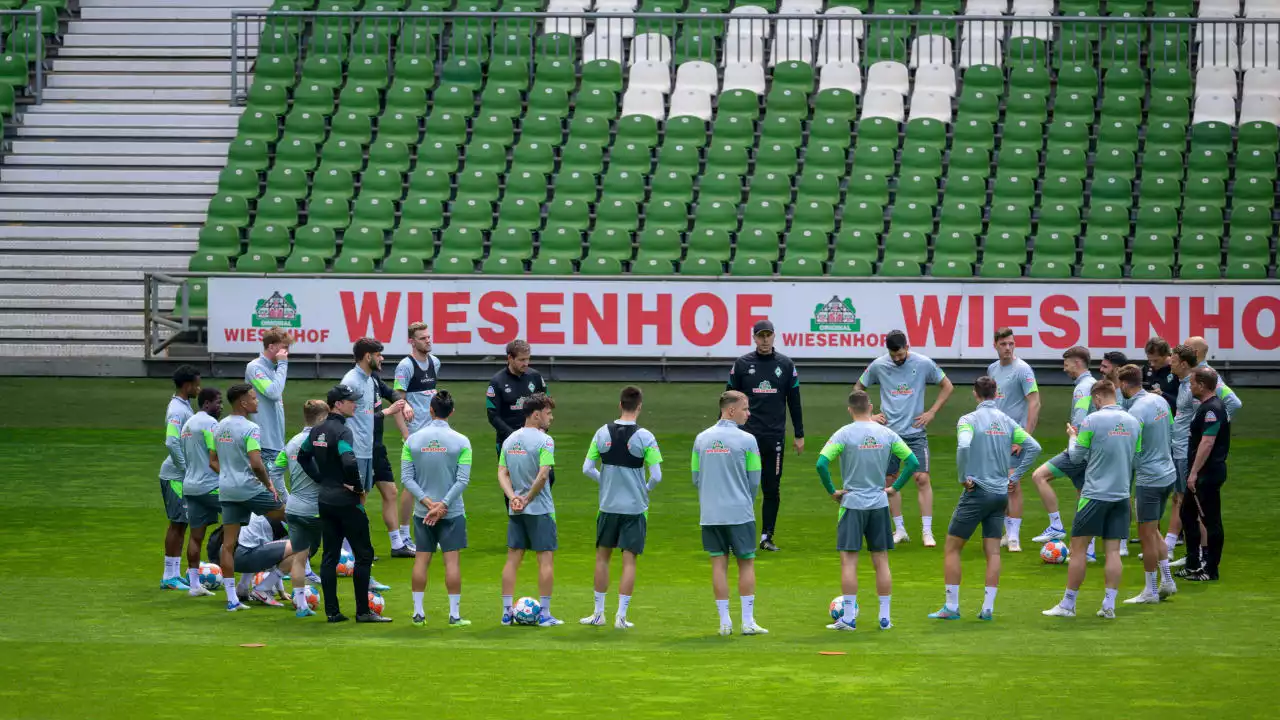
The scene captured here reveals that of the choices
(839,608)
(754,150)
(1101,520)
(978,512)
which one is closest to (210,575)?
(839,608)

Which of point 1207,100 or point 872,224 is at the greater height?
point 1207,100

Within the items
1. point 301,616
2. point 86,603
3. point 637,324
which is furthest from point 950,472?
point 86,603

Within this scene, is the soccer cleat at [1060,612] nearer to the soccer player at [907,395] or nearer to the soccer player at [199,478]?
the soccer player at [907,395]

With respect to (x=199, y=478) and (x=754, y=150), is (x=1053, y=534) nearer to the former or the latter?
A: (x=199, y=478)

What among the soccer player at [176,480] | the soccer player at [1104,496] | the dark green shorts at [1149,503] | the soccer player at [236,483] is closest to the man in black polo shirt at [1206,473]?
the dark green shorts at [1149,503]

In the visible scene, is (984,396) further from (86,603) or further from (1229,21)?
(1229,21)

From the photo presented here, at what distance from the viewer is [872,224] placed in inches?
1062

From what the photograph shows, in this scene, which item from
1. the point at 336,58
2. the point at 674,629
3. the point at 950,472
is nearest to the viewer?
the point at 674,629

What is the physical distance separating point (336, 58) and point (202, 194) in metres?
3.87

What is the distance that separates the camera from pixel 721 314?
76.3ft

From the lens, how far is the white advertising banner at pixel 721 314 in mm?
22578

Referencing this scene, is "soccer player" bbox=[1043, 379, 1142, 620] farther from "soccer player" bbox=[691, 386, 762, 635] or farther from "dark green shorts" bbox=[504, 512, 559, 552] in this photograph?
"dark green shorts" bbox=[504, 512, 559, 552]

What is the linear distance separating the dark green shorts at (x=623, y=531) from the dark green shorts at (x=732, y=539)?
0.52 meters

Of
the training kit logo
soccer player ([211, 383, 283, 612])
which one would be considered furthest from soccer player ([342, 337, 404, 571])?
the training kit logo
